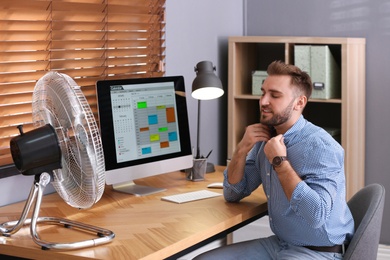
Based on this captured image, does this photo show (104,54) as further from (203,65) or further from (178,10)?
(178,10)

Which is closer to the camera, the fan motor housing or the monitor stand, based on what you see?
the fan motor housing

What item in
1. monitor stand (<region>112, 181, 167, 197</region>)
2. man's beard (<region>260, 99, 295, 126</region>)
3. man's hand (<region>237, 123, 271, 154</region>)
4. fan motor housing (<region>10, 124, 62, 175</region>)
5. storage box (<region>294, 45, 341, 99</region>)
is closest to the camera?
fan motor housing (<region>10, 124, 62, 175</region>)

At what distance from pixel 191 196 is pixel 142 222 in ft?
1.43

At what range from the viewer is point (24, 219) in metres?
2.54

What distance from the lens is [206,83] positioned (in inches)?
133

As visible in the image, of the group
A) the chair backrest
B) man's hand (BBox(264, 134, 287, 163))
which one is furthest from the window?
the chair backrest

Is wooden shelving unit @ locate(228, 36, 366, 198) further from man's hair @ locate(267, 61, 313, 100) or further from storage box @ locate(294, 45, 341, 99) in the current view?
man's hair @ locate(267, 61, 313, 100)

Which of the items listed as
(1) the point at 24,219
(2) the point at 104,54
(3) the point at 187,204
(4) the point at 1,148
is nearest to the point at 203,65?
(2) the point at 104,54

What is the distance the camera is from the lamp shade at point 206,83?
339cm

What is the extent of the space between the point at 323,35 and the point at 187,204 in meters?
1.89

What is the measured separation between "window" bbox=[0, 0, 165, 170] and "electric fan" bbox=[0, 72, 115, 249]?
0.51 m

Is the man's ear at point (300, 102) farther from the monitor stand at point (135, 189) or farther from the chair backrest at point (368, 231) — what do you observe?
the monitor stand at point (135, 189)

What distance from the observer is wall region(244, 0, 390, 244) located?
438 cm

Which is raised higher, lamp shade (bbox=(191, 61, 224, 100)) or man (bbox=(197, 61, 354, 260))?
lamp shade (bbox=(191, 61, 224, 100))
